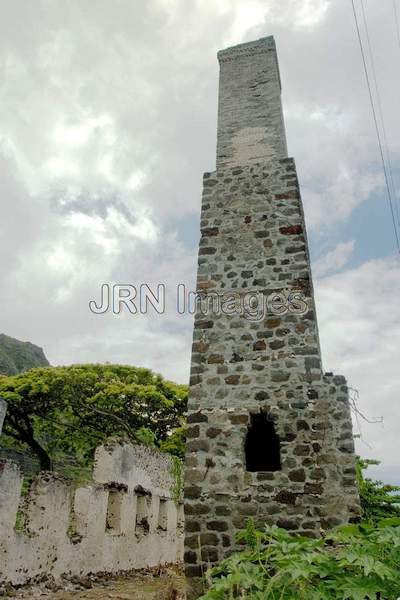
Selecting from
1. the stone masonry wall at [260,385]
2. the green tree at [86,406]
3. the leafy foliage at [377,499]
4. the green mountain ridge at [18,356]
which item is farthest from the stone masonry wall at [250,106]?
the green mountain ridge at [18,356]

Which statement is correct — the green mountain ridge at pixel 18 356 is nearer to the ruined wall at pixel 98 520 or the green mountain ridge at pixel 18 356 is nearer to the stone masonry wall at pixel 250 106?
the ruined wall at pixel 98 520

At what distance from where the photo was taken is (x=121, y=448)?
10109 millimetres

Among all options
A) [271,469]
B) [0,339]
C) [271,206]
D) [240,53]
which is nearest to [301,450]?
[271,469]

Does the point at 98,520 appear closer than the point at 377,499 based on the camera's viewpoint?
No

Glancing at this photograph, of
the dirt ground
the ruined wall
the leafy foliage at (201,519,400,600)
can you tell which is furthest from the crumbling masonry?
the ruined wall

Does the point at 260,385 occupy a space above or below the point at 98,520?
above

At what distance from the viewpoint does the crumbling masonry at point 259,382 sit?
5281mm

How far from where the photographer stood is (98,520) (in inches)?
357

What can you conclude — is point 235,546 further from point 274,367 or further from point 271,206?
point 271,206

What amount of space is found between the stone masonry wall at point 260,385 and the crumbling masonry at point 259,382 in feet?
0.04

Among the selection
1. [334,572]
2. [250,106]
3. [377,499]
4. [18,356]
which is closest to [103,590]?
[377,499]

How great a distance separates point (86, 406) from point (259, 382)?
10.2 metres

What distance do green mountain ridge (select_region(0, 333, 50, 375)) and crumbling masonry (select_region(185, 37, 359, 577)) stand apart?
1839 cm

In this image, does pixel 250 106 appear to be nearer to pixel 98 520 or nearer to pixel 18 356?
pixel 98 520
